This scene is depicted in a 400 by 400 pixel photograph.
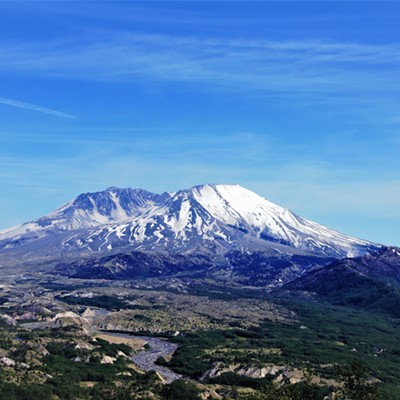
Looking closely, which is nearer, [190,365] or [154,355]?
[190,365]

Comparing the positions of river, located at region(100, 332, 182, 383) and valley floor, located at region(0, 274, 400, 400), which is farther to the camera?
river, located at region(100, 332, 182, 383)

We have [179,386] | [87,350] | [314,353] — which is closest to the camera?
[179,386]

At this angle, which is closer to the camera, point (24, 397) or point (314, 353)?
point (24, 397)

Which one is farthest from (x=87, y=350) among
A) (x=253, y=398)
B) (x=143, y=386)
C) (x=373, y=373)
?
(x=253, y=398)

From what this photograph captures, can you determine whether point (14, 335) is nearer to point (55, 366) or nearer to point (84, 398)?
point (55, 366)

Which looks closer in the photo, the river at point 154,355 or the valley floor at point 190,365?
the valley floor at point 190,365

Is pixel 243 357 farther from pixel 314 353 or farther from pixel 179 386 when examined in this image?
pixel 179 386

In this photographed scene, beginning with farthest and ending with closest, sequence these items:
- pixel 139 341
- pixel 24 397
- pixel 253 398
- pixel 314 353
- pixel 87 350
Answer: pixel 139 341 → pixel 314 353 → pixel 87 350 → pixel 24 397 → pixel 253 398

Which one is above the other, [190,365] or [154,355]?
[154,355]

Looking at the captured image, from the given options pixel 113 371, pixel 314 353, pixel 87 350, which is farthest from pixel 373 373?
pixel 87 350
